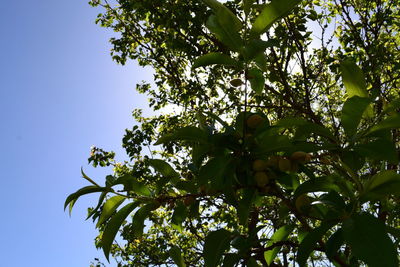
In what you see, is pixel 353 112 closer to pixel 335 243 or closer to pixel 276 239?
pixel 335 243

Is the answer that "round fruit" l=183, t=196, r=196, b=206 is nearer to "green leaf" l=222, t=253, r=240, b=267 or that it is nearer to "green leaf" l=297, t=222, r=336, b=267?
"green leaf" l=222, t=253, r=240, b=267

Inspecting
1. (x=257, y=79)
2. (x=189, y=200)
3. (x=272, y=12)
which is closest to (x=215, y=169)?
(x=189, y=200)

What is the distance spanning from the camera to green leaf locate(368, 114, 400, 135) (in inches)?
42.0

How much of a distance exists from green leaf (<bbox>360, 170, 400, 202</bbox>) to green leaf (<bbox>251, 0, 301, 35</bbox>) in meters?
0.55

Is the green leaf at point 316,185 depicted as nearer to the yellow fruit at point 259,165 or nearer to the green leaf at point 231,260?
the yellow fruit at point 259,165

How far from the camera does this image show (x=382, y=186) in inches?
37.7

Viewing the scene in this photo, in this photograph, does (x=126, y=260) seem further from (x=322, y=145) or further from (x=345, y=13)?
(x=322, y=145)

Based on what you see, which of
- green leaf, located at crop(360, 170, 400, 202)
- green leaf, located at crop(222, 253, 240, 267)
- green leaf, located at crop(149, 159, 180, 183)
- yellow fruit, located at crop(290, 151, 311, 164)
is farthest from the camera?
green leaf, located at crop(149, 159, 180, 183)

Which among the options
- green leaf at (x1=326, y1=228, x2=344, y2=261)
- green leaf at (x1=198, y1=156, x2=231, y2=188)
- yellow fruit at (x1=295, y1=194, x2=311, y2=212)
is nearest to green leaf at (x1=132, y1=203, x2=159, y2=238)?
green leaf at (x1=198, y1=156, x2=231, y2=188)

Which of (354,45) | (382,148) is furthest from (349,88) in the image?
(354,45)

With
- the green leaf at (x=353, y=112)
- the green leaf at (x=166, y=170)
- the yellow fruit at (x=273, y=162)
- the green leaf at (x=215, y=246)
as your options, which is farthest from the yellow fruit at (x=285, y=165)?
the green leaf at (x=166, y=170)

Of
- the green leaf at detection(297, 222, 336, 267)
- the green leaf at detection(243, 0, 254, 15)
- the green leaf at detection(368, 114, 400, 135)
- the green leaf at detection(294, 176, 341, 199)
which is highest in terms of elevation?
the green leaf at detection(243, 0, 254, 15)

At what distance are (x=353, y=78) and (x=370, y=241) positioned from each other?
625 mm

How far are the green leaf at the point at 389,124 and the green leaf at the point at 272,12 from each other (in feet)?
1.56
